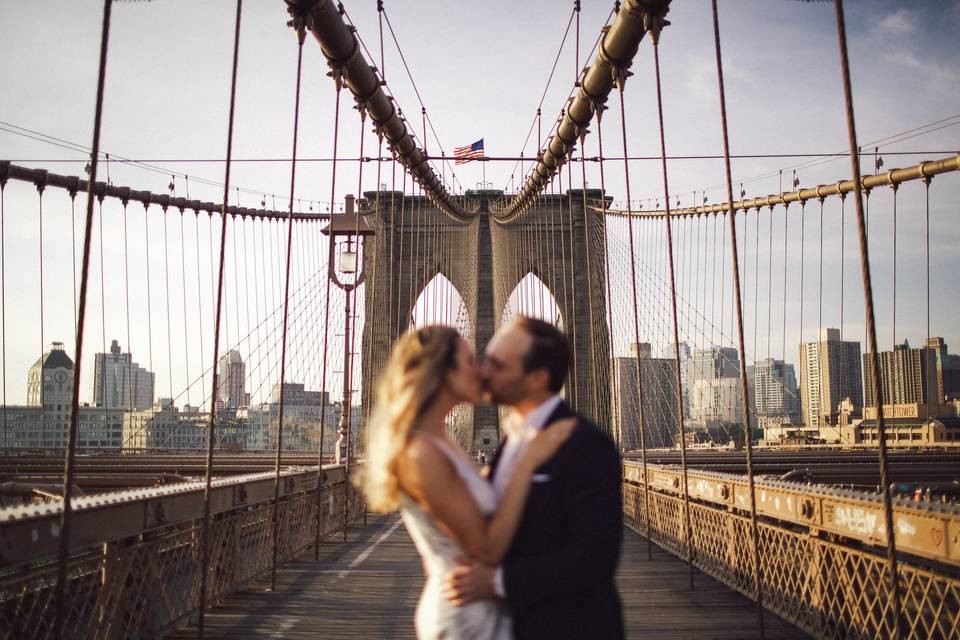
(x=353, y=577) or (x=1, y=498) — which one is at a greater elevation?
(x=1, y=498)

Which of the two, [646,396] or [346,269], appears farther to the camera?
[646,396]

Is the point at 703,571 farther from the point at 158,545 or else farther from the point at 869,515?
the point at 158,545

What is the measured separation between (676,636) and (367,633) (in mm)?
1635

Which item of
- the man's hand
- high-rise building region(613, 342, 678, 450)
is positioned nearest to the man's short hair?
the man's hand

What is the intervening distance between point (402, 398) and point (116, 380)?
35.8 m

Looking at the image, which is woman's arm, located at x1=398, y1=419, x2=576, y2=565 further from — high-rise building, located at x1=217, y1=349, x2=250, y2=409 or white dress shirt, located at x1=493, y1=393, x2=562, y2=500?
high-rise building, located at x1=217, y1=349, x2=250, y2=409

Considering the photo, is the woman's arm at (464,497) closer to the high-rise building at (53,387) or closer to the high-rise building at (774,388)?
the high-rise building at (774,388)

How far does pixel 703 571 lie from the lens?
246 inches

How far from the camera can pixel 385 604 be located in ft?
16.9

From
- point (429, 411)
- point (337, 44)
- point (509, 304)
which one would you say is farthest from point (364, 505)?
point (509, 304)

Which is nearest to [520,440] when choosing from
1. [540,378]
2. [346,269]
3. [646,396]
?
[540,378]

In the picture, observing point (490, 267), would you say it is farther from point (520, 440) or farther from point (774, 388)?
point (774, 388)

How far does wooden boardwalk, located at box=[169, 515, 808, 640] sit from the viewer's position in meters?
4.39

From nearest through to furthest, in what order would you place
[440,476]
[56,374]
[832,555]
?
[440,476] → [832,555] → [56,374]
